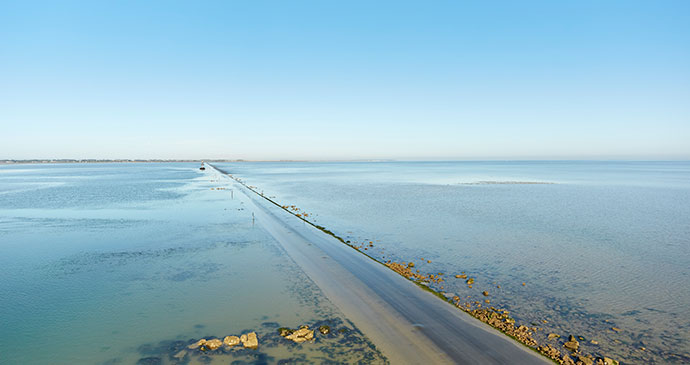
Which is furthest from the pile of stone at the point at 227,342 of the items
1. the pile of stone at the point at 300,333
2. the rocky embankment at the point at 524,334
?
the rocky embankment at the point at 524,334

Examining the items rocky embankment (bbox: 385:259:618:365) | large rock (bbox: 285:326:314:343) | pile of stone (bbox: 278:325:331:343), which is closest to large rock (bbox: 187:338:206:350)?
pile of stone (bbox: 278:325:331:343)

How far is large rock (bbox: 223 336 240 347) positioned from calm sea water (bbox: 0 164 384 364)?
434 mm

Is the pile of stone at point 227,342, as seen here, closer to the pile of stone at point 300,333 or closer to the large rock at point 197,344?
the large rock at point 197,344

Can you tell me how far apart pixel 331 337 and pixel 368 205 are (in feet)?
103

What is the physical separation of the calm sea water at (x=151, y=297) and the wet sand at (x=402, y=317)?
2.27 ft

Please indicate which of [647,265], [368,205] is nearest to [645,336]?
[647,265]

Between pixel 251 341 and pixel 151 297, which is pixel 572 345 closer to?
pixel 251 341

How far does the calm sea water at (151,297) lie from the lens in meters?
10.4

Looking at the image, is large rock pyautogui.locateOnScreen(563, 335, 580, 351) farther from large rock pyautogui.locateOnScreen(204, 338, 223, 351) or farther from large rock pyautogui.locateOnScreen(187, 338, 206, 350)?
large rock pyautogui.locateOnScreen(187, 338, 206, 350)

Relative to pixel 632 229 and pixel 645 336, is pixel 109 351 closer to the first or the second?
pixel 645 336

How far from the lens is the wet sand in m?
10.1

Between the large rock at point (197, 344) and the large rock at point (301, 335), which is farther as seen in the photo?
the large rock at point (301, 335)

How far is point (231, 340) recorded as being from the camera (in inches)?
419

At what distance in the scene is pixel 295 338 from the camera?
10938 mm
